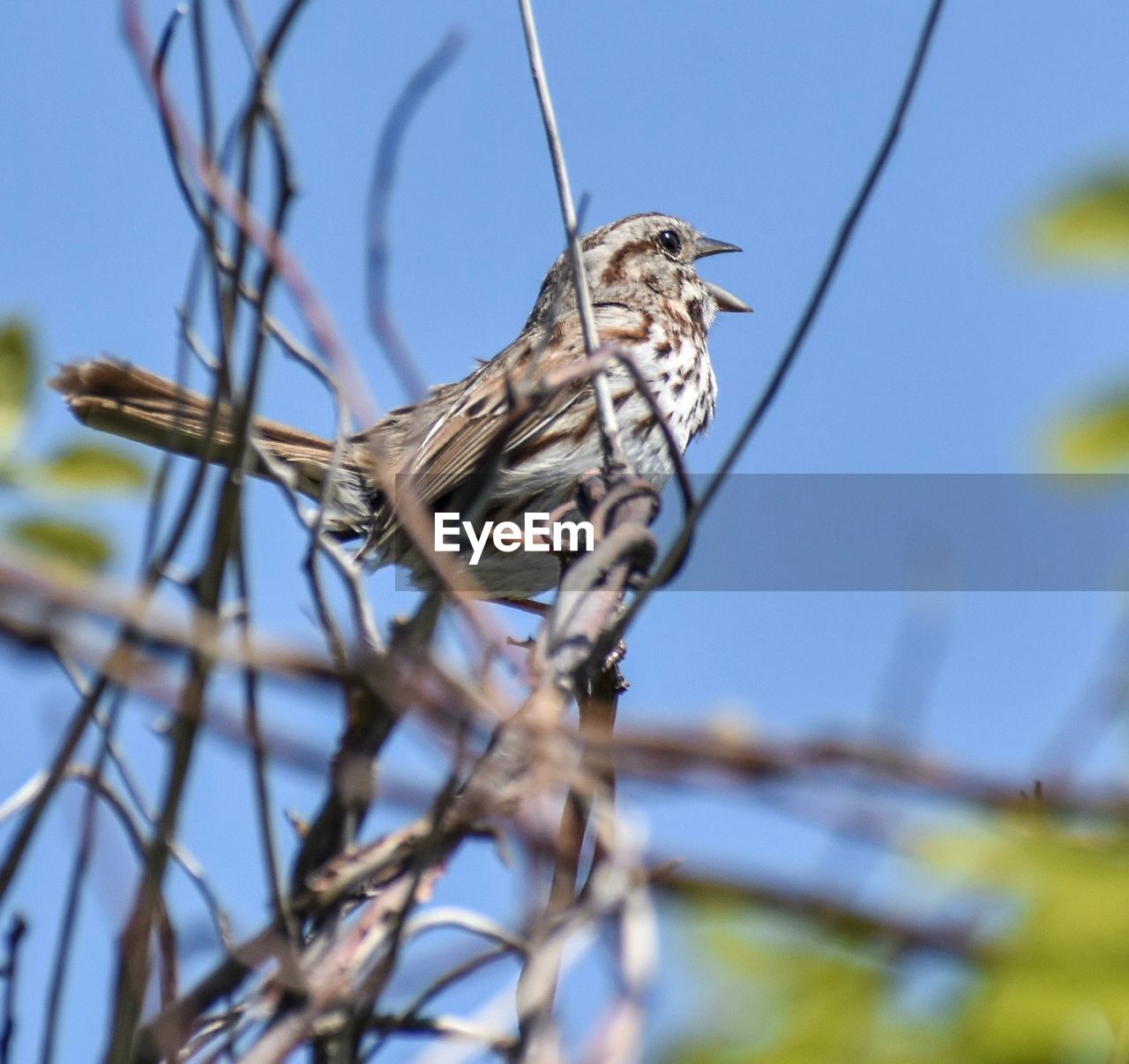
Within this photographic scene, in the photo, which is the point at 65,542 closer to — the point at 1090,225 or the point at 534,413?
the point at 1090,225

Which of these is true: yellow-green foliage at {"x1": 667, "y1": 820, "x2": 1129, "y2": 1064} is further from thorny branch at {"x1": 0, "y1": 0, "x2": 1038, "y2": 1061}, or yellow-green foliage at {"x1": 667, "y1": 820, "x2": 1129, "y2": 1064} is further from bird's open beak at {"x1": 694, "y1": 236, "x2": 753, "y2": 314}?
bird's open beak at {"x1": 694, "y1": 236, "x2": 753, "y2": 314}

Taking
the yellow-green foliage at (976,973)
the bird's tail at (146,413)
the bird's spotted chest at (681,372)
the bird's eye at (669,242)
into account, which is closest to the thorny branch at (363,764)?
the yellow-green foliage at (976,973)

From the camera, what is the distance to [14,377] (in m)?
1.30

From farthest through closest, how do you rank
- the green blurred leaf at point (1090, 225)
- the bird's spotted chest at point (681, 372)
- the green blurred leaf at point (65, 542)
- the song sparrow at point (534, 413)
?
1. the bird's spotted chest at point (681, 372)
2. the song sparrow at point (534, 413)
3. the green blurred leaf at point (65, 542)
4. the green blurred leaf at point (1090, 225)

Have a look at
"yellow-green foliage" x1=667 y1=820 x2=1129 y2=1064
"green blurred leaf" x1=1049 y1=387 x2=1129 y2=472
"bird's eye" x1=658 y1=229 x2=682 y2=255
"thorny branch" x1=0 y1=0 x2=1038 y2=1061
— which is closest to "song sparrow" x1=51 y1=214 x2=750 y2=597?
"bird's eye" x1=658 y1=229 x2=682 y2=255

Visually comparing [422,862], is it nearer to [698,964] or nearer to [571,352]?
[698,964]

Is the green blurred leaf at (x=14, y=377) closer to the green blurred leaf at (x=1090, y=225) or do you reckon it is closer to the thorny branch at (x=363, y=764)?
the thorny branch at (x=363, y=764)

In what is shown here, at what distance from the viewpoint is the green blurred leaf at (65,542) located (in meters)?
1.20

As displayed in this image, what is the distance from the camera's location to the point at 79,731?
1.38m

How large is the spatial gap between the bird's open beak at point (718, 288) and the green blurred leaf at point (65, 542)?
15.1 ft

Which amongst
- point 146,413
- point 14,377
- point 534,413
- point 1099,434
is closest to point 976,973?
point 1099,434

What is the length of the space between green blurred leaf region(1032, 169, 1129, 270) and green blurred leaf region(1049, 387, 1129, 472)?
9 centimetres

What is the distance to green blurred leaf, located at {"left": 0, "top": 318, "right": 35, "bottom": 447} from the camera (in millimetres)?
1301

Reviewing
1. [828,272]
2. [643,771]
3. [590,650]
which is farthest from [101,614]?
[828,272]
